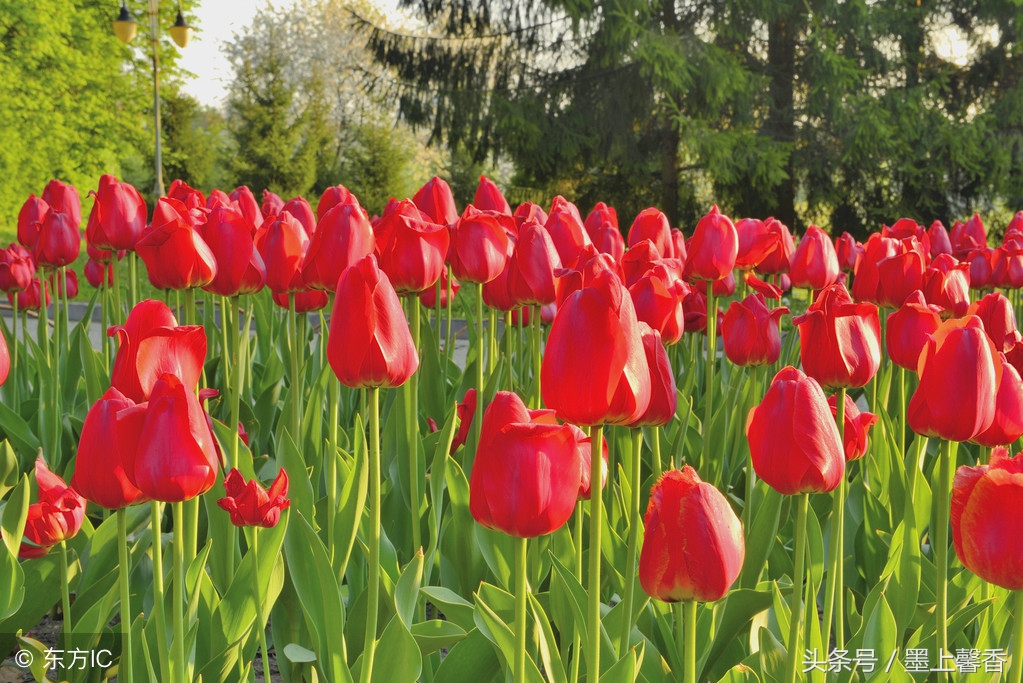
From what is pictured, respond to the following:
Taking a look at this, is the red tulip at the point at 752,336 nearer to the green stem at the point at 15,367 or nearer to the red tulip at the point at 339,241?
the red tulip at the point at 339,241

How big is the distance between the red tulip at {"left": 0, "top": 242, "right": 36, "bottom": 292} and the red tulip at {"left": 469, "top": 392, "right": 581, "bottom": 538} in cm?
280

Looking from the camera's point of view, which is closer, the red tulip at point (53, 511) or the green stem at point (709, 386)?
the red tulip at point (53, 511)

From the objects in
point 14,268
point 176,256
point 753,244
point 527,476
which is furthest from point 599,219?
point 527,476

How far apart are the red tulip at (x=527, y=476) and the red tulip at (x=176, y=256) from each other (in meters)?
1.13

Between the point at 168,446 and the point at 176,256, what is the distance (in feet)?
3.03

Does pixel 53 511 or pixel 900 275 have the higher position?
pixel 900 275

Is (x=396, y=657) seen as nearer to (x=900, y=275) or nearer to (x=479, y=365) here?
(x=479, y=365)

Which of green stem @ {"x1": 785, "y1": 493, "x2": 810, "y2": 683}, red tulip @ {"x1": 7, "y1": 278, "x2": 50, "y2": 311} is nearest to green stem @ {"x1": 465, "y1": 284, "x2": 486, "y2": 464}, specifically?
green stem @ {"x1": 785, "y1": 493, "x2": 810, "y2": 683}

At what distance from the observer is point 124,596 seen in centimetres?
131

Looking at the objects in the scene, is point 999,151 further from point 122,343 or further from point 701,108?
point 122,343

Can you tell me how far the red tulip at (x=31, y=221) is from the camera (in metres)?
3.18

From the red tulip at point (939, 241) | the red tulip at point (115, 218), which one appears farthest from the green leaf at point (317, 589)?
the red tulip at point (939, 241)

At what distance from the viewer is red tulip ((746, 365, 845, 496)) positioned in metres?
1.21

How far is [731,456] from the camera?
9.90ft
